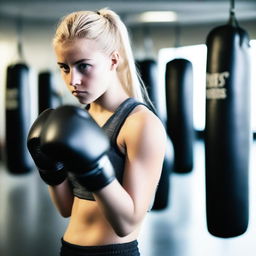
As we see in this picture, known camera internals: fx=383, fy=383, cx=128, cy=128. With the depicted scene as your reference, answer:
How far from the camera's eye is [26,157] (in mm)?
3350

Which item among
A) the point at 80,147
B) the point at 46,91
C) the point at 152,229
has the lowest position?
the point at 152,229

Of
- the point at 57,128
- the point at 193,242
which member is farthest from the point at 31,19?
the point at 57,128

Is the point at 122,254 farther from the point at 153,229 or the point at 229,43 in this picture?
the point at 153,229

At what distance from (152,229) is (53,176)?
2043 millimetres

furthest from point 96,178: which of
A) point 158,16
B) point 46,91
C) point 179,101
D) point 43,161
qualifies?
point 46,91

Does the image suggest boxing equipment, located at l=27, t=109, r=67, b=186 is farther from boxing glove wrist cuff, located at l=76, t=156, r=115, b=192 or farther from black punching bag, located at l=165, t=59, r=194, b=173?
black punching bag, located at l=165, t=59, r=194, b=173

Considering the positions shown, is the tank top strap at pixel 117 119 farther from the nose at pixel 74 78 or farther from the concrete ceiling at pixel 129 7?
the concrete ceiling at pixel 129 7

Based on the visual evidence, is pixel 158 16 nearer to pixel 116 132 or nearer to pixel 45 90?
pixel 45 90

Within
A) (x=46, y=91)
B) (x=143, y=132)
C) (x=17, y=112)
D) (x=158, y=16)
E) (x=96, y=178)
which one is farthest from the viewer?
(x=46, y=91)

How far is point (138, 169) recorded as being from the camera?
82 centimetres

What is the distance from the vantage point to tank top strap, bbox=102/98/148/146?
89 centimetres

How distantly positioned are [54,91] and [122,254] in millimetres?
3224

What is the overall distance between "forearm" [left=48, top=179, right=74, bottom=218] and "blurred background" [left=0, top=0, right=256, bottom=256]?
1.05 m

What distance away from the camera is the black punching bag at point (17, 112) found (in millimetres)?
3166
